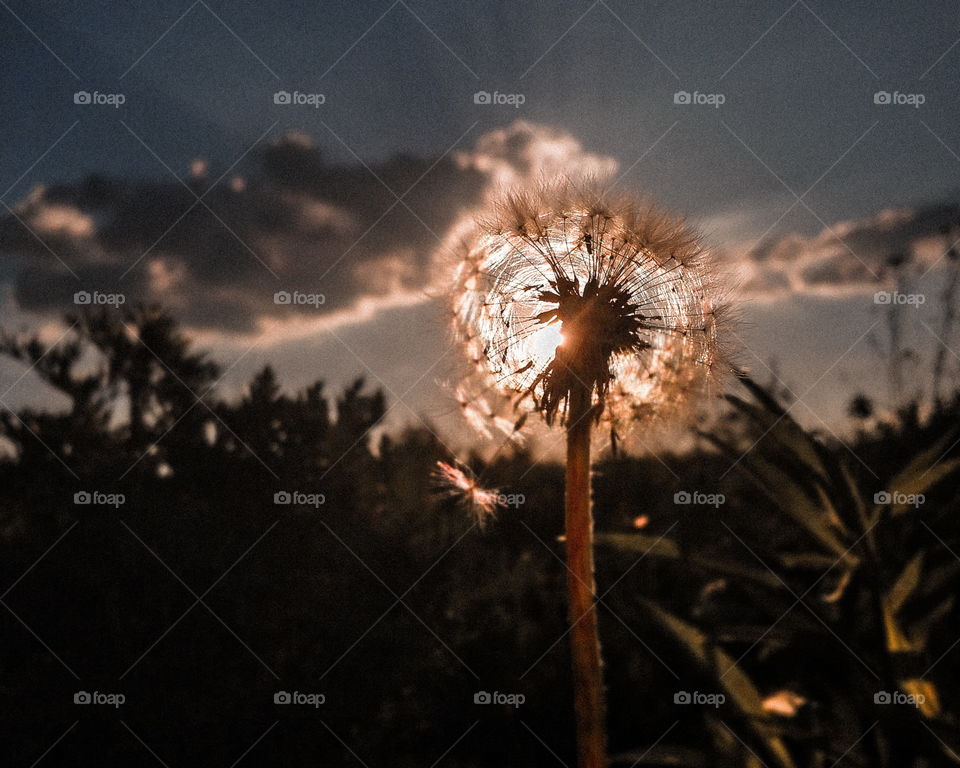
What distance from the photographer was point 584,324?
219cm

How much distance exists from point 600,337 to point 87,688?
464cm

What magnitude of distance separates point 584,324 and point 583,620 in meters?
0.88

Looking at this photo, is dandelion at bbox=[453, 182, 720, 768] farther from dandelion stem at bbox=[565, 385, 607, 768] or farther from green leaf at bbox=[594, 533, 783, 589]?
green leaf at bbox=[594, 533, 783, 589]

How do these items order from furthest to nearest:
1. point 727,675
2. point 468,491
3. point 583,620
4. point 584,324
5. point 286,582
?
point 286,582
point 468,491
point 727,675
point 584,324
point 583,620

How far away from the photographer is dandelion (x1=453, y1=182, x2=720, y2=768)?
1.97 metres

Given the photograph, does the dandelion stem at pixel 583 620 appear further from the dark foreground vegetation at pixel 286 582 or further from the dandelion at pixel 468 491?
the dark foreground vegetation at pixel 286 582

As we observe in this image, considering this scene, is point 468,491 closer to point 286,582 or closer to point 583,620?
point 583,620

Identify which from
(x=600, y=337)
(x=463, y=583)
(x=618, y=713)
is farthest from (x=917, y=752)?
(x=463, y=583)

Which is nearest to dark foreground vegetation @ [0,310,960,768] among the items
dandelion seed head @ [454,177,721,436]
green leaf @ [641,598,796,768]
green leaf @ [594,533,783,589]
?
green leaf @ [594,533,783,589]

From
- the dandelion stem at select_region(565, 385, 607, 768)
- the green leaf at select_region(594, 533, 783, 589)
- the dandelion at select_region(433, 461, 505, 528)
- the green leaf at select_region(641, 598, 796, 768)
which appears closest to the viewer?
the dandelion stem at select_region(565, 385, 607, 768)

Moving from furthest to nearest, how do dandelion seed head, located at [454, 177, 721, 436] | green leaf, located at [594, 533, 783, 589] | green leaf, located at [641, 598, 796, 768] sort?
green leaf, located at [594, 533, 783, 589]
green leaf, located at [641, 598, 796, 768]
dandelion seed head, located at [454, 177, 721, 436]

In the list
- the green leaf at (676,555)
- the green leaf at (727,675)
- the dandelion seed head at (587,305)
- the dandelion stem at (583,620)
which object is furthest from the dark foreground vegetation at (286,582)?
the dandelion stem at (583,620)

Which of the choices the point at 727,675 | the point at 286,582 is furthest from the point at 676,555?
the point at 286,582

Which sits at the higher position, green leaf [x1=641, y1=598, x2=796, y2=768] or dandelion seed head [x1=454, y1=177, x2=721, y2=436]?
dandelion seed head [x1=454, y1=177, x2=721, y2=436]
